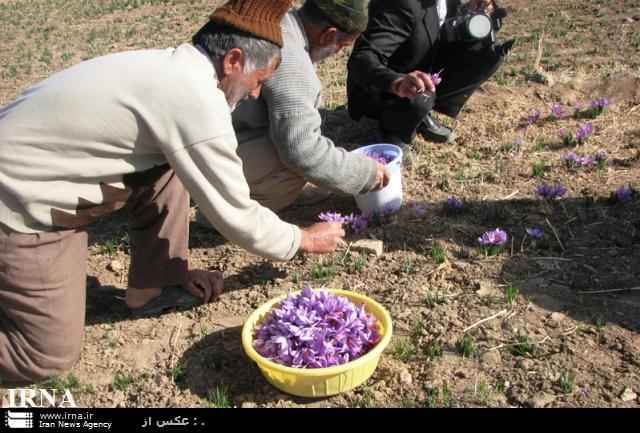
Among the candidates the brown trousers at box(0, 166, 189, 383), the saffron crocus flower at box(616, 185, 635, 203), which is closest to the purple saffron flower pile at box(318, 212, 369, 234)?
the brown trousers at box(0, 166, 189, 383)

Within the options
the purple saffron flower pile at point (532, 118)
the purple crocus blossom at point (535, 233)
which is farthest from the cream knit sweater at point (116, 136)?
the purple saffron flower pile at point (532, 118)

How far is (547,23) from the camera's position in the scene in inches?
314

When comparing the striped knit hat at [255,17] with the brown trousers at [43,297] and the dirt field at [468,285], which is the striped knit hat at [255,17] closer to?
the brown trousers at [43,297]

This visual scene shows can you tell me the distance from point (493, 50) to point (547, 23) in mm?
3230

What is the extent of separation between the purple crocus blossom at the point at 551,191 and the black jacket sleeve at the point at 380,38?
4.02 feet

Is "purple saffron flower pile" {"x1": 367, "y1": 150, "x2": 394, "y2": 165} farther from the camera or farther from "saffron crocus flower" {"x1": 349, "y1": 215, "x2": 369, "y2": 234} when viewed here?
the camera

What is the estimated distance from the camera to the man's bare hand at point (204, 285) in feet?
11.8

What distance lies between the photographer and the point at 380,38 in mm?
4785

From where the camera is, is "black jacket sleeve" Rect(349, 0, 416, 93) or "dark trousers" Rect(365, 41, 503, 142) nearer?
"black jacket sleeve" Rect(349, 0, 416, 93)

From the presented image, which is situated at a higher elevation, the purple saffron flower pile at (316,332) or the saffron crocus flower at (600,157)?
the purple saffron flower pile at (316,332)

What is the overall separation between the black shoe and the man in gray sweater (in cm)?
147

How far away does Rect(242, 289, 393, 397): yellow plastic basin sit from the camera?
2.71 meters

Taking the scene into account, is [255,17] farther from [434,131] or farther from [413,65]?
[434,131]
